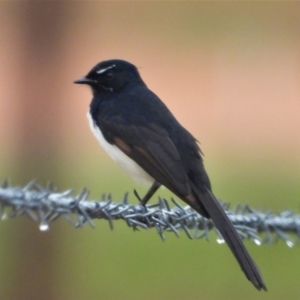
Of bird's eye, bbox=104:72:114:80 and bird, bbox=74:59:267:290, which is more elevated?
bird's eye, bbox=104:72:114:80

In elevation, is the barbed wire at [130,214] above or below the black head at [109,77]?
below

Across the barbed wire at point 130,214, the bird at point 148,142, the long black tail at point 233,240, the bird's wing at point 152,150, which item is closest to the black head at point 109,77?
the bird at point 148,142

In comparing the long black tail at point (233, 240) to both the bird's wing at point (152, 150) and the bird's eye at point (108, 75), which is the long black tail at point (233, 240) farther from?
the bird's eye at point (108, 75)

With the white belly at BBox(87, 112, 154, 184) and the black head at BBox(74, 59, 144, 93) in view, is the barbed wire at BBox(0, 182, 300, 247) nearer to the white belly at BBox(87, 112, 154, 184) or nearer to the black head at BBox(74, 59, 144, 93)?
the white belly at BBox(87, 112, 154, 184)

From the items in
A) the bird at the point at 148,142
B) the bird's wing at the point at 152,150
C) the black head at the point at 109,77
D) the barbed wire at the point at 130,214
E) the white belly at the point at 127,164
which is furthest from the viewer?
the black head at the point at 109,77

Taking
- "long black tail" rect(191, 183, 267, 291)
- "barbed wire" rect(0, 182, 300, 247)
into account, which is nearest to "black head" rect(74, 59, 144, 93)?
"barbed wire" rect(0, 182, 300, 247)

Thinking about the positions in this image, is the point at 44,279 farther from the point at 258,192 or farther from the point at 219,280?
the point at 258,192
